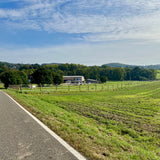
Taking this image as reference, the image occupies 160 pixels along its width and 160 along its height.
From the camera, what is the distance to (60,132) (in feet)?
17.7

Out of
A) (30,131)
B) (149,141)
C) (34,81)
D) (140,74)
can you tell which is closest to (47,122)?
(30,131)

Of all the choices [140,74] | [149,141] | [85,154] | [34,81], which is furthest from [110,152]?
[140,74]

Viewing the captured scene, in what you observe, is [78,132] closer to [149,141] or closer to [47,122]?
[47,122]

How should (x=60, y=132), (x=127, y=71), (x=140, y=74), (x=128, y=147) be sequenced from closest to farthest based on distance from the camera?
(x=128, y=147) → (x=60, y=132) → (x=140, y=74) → (x=127, y=71)

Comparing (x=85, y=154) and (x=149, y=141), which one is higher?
(x=85, y=154)

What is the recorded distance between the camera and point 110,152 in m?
3.98

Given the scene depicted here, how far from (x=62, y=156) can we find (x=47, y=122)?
3134 mm

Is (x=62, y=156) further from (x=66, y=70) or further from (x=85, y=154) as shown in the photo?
(x=66, y=70)

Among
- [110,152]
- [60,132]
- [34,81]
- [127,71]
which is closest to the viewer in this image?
[110,152]

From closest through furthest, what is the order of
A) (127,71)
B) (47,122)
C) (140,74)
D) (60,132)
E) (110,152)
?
(110,152) < (60,132) < (47,122) < (140,74) < (127,71)

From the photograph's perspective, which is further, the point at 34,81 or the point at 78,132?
the point at 34,81

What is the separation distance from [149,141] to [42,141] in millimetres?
3979

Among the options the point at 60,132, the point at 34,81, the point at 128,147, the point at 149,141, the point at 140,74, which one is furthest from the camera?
the point at 140,74

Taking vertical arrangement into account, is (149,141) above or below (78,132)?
below
